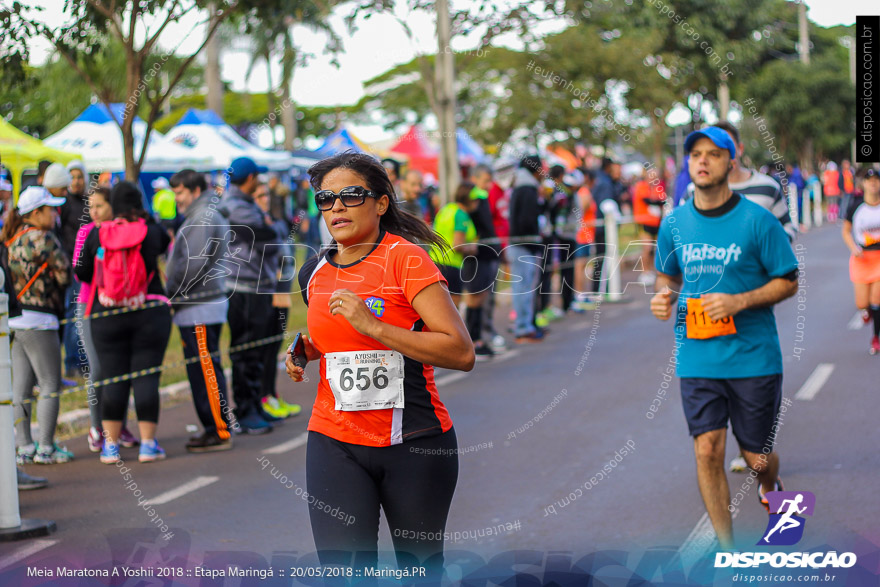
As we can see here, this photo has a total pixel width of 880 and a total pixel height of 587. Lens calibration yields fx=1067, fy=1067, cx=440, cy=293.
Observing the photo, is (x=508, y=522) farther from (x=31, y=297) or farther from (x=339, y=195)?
(x=31, y=297)

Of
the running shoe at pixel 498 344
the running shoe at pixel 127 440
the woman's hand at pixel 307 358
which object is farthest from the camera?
the running shoe at pixel 498 344

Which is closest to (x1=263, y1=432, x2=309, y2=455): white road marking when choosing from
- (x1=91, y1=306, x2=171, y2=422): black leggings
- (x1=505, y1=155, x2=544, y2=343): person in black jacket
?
(x1=91, y1=306, x2=171, y2=422): black leggings

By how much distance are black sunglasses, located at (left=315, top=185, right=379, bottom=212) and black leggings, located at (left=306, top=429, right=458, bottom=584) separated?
0.74m

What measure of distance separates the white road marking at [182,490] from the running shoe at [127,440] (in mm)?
1189

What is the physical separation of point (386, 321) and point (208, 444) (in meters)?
4.65

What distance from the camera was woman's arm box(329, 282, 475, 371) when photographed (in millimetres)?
3182

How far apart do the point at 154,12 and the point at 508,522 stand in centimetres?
638

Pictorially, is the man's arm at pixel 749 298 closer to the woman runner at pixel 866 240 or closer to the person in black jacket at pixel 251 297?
the person in black jacket at pixel 251 297

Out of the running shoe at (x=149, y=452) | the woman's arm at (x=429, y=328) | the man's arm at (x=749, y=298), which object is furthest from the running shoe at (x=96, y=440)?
the woman's arm at (x=429, y=328)

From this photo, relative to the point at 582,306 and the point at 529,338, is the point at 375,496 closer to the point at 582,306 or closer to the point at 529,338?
the point at 529,338

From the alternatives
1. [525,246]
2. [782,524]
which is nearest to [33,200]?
[782,524]

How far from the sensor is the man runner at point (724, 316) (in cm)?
459

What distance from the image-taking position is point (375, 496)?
3389 millimetres

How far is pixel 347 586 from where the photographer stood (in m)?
3.30
